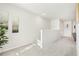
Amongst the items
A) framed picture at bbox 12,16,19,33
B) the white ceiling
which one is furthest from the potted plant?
the white ceiling

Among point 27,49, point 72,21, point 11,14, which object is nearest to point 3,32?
point 11,14

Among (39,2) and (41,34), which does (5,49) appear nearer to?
(41,34)

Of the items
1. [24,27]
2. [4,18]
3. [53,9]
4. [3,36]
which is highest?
[53,9]

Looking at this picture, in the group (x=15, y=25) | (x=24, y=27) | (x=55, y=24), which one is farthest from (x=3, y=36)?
(x=55, y=24)

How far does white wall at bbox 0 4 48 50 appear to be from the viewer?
1.80 meters

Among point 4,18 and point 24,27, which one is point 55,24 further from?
point 4,18

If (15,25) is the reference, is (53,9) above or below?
above

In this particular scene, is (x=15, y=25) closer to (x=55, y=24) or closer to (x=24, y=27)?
(x=24, y=27)

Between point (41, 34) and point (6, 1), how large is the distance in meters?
0.80

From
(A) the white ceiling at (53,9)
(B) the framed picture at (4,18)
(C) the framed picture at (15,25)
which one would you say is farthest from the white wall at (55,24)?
(B) the framed picture at (4,18)

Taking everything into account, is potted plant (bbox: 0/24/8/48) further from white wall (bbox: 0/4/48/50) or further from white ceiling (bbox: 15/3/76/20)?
white ceiling (bbox: 15/3/76/20)

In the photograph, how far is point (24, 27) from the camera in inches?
73.6

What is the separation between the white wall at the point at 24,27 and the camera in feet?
5.91

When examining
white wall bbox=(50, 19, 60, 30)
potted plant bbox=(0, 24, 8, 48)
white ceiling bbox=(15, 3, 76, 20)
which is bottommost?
potted plant bbox=(0, 24, 8, 48)
